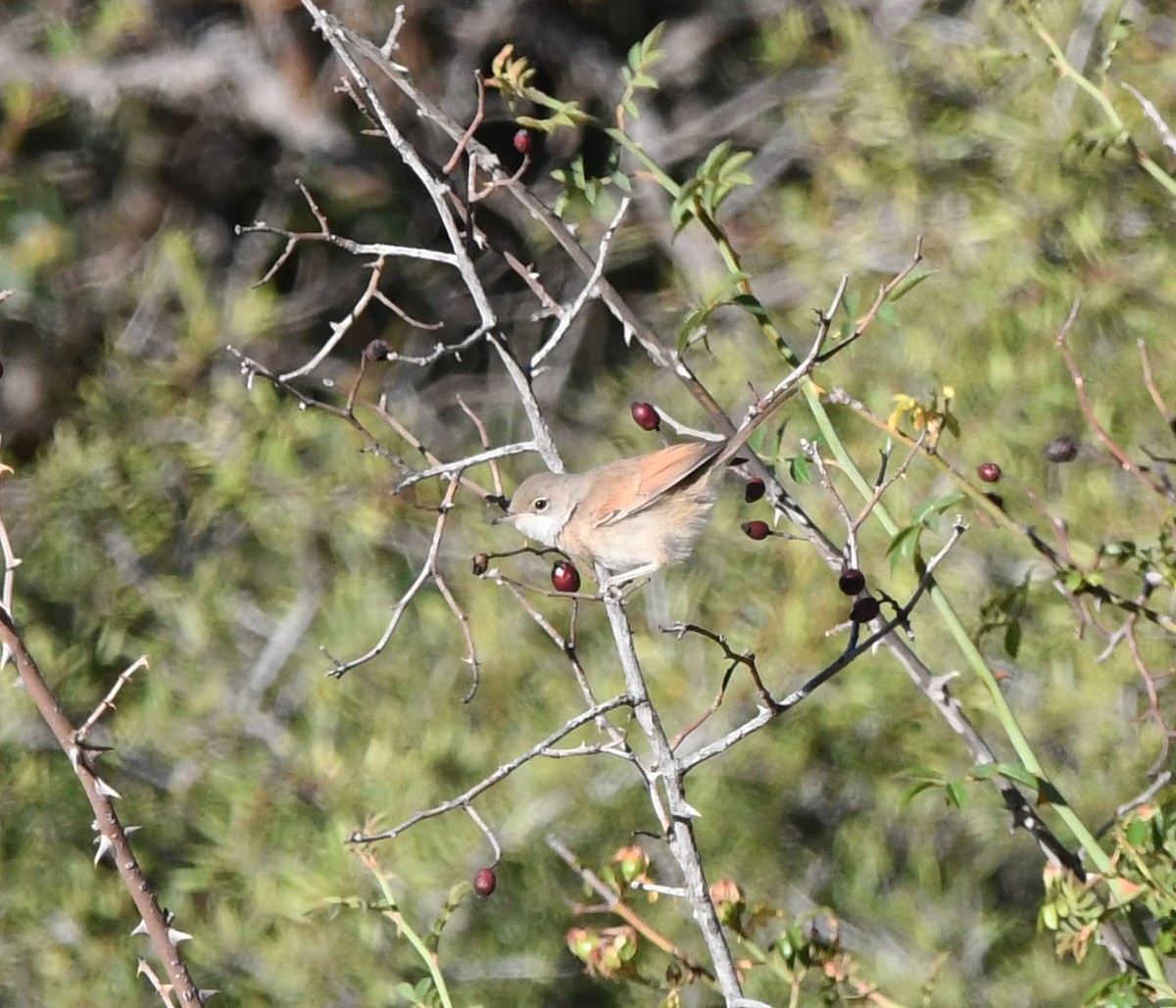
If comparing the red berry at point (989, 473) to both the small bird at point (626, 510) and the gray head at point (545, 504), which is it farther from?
the gray head at point (545, 504)

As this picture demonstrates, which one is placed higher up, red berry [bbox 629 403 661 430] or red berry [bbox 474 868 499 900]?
red berry [bbox 629 403 661 430]

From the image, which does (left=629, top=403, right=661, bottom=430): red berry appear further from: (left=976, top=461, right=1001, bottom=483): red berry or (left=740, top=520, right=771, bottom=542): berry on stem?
(left=976, top=461, right=1001, bottom=483): red berry

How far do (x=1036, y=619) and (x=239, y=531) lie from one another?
7.89 ft

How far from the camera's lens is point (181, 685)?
435 cm

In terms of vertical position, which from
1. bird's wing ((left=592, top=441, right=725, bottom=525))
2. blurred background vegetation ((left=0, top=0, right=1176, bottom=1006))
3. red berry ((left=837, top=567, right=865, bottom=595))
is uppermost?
red berry ((left=837, top=567, right=865, bottom=595))

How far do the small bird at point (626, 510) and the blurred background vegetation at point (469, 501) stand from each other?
76 centimetres

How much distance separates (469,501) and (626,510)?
174 centimetres

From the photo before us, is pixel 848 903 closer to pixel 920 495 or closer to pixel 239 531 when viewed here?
pixel 920 495

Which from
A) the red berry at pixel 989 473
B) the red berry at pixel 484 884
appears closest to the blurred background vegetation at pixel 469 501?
the red berry at pixel 989 473

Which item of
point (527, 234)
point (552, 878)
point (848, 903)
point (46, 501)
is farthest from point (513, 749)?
point (527, 234)

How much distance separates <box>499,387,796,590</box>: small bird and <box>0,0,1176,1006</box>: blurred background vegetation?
76cm

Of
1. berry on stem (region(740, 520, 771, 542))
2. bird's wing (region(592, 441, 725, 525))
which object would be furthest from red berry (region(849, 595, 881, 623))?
bird's wing (region(592, 441, 725, 525))

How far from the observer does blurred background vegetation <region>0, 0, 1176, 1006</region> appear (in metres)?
3.84

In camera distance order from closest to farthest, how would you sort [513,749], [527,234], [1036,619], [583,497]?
[583,497]
[1036,619]
[513,749]
[527,234]
